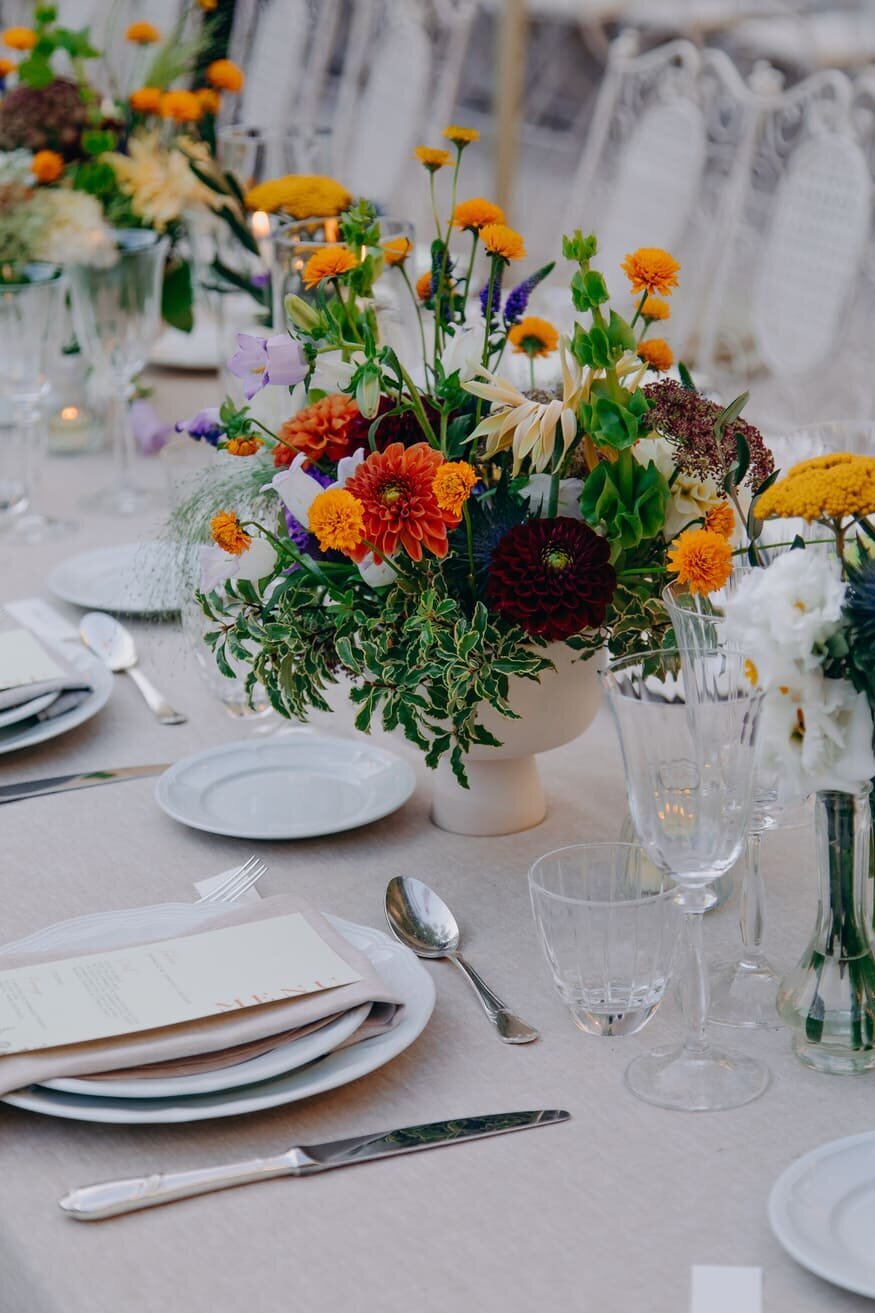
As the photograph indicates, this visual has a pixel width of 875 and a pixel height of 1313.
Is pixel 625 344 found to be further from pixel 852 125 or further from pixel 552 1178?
pixel 852 125

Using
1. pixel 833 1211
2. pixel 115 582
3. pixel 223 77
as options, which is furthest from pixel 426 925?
pixel 223 77

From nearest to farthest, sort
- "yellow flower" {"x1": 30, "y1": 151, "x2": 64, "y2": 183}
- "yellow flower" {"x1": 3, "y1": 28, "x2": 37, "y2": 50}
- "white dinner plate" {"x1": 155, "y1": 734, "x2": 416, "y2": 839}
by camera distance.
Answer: "white dinner plate" {"x1": 155, "y1": 734, "x2": 416, "y2": 839}
"yellow flower" {"x1": 30, "y1": 151, "x2": 64, "y2": 183}
"yellow flower" {"x1": 3, "y1": 28, "x2": 37, "y2": 50}

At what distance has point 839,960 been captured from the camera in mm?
793

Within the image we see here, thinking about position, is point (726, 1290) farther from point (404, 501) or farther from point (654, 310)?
point (654, 310)

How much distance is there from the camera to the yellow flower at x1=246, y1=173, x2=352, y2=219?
1.66 meters

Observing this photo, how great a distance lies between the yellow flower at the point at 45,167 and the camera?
1864 millimetres

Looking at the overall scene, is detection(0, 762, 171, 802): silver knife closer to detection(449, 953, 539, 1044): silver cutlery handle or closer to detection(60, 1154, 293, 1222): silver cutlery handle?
detection(449, 953, 539, 1044): silver cutlery handle

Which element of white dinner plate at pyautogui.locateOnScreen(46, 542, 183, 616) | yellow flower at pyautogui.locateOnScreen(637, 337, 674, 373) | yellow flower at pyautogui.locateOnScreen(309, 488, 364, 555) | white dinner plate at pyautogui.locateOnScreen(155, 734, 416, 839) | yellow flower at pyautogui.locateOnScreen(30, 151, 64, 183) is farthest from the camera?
yellow flower at pyautogui.locateOnScreen(30, 151, 64, 183)

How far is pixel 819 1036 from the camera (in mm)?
809

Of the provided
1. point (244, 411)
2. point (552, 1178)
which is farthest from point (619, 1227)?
point (244, 411)

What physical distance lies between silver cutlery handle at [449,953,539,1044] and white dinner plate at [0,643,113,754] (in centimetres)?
45

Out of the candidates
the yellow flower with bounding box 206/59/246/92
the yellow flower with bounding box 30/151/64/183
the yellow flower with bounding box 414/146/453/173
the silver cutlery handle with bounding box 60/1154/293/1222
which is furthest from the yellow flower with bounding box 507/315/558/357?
the yellow flower with bounding box 206/59/246/92

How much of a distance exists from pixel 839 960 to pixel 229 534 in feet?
1.35

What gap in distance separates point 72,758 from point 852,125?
6.05ft
